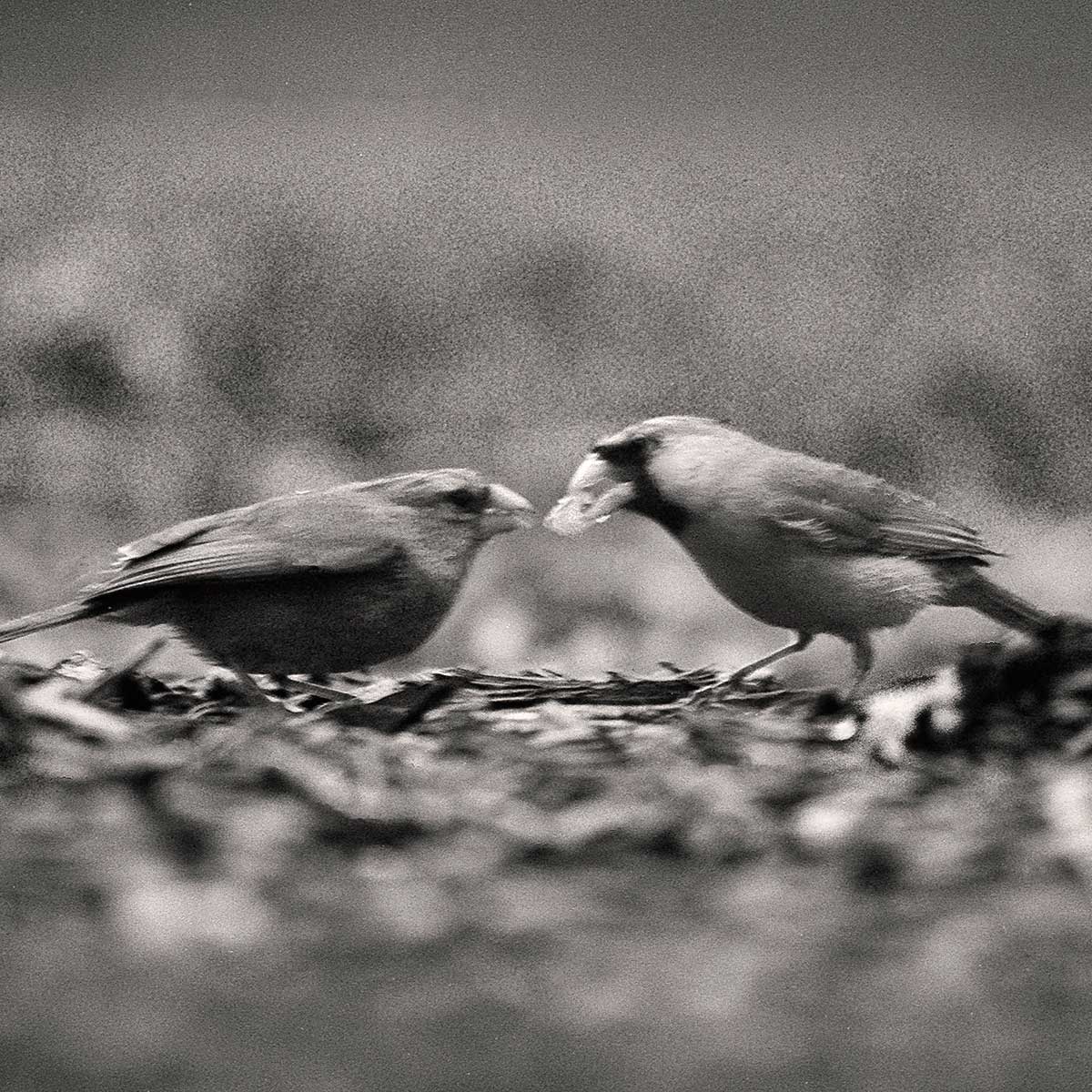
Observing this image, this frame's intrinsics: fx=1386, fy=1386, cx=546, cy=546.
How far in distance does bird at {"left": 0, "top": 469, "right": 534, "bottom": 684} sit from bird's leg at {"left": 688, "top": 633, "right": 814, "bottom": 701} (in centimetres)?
35

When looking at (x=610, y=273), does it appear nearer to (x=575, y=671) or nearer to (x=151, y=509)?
(x=575, y=671)

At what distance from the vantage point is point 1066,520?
1999 millimetres

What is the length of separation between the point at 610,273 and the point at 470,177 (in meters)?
0.25

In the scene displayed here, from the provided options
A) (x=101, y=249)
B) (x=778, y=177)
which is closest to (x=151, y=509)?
(x=101, y=249)

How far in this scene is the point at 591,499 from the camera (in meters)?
1.71

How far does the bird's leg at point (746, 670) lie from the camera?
1.82 metres

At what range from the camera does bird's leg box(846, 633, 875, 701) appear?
1.74 m

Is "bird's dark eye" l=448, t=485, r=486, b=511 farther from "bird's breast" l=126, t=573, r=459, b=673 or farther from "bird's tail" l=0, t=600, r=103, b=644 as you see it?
"bird's tail" l=0, t=600, r=103, b=644

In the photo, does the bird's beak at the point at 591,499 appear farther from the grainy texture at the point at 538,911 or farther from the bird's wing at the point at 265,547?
the grainy texture at the point at 538,911

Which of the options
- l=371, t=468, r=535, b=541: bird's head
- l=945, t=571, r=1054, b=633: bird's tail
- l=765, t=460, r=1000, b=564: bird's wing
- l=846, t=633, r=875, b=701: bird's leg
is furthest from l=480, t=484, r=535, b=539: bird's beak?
l=945, t=571, r=1054, b=633: bird's tail

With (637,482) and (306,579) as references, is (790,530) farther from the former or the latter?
(306,579)

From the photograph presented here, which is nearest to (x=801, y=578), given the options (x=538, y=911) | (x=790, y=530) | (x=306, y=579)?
(x=790, y=530)

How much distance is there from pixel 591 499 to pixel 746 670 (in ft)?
1.07

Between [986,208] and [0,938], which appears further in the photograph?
[986,208]
